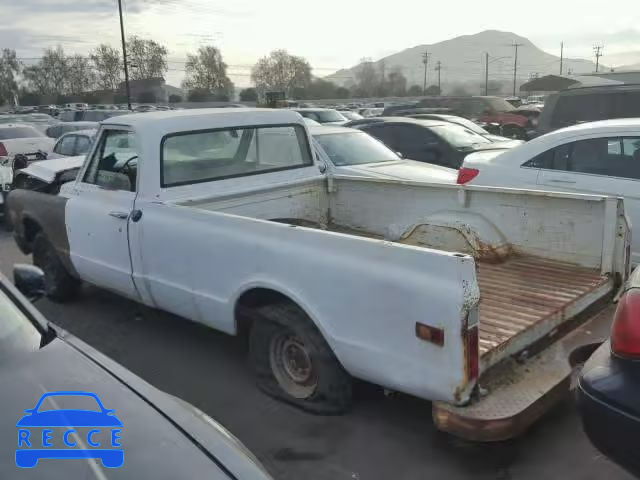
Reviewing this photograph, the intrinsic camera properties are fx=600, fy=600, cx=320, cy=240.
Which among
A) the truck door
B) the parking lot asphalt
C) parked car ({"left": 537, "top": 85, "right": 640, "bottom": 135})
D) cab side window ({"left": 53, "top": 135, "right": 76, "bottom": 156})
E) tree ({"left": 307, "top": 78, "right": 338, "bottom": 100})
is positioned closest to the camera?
the parking lot asphalt

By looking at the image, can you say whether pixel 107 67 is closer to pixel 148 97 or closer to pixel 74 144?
pixel 148 97

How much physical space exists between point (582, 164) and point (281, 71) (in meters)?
93.0

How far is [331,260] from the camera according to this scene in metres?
3.21

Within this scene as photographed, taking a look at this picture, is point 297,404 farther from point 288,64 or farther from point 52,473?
point 288,64

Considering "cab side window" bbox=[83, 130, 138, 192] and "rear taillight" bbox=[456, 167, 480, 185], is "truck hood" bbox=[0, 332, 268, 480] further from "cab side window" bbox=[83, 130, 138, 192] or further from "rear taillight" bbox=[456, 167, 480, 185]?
"rear taillight" bbox=[456, 167, 480, 185]

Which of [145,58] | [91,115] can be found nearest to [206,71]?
[145,58]

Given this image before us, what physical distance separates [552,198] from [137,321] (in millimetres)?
3724

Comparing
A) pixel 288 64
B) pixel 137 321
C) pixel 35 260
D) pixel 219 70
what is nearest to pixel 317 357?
pixel 137 321

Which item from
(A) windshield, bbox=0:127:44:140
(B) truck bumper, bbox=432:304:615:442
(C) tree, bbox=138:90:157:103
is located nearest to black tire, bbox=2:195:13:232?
(B) truck bumper, bbox=432:304:615:442

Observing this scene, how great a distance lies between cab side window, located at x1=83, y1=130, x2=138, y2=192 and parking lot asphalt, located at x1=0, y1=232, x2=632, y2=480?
4.57 ft

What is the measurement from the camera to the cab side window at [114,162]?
4.88 m

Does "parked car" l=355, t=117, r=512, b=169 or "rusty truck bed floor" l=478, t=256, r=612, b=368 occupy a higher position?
"parked car" l=355, t=117, r=512, b=169

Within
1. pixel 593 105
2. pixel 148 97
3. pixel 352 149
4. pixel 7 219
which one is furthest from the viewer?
pixel 148 97

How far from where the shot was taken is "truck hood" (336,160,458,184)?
8234 millimetres
